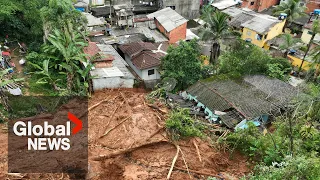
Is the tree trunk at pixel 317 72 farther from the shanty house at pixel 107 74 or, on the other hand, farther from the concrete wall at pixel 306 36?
the shanty house at pixel 107 74

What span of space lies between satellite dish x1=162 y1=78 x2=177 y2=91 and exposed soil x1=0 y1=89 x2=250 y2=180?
4.51 metres

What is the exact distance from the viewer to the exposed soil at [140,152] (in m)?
11.8

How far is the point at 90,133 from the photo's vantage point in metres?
14.2

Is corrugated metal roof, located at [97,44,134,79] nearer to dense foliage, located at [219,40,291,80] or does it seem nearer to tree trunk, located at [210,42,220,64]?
dense foliage, located at [219,40,291,80]

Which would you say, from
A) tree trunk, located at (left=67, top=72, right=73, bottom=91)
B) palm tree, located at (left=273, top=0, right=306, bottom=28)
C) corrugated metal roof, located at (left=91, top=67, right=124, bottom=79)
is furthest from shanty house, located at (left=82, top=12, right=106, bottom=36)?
palm tree, located at (left=273, top=0, right=306, bottom=28)

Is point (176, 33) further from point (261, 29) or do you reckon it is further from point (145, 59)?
point (261, 29)

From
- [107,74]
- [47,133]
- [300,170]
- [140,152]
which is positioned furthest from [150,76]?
[300,170]

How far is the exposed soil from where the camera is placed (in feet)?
38.8

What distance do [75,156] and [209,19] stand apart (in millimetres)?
16795

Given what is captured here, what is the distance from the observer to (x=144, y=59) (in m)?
23.9

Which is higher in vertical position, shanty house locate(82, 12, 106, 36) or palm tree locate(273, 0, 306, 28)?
palm tree locate(273, 0, 306, 28)

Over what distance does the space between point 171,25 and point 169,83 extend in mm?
10975

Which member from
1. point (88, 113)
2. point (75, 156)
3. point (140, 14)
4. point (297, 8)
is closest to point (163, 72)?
point (88, 113)

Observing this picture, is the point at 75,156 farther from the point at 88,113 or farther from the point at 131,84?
the point at 131,84
